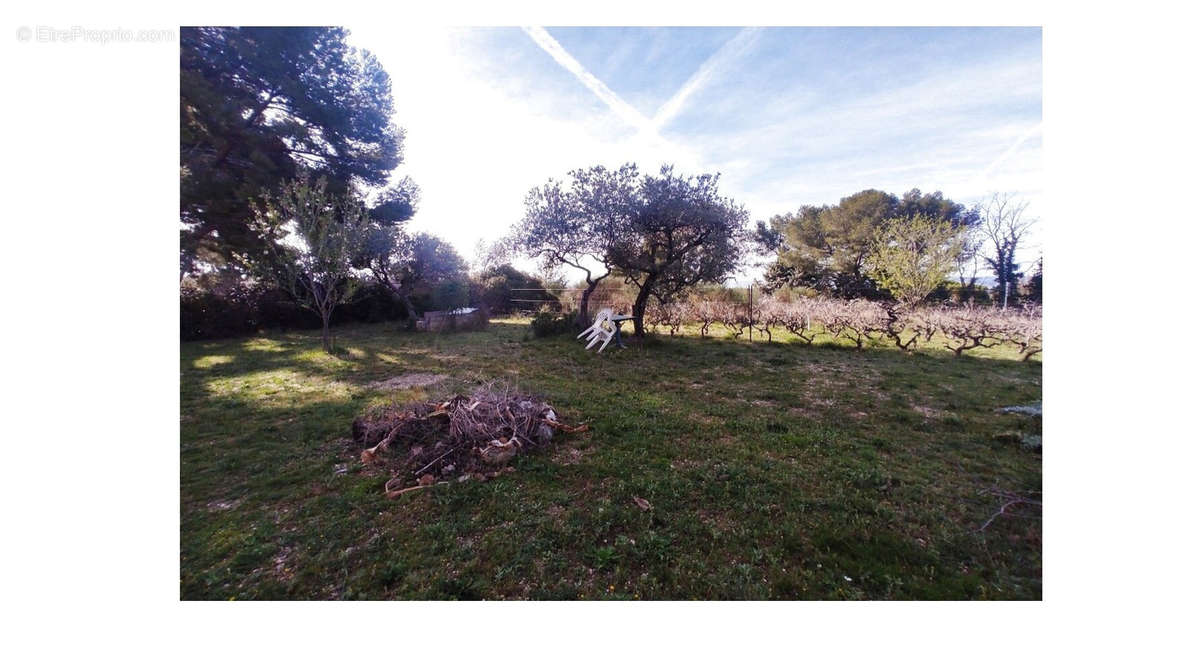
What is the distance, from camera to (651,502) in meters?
2.04

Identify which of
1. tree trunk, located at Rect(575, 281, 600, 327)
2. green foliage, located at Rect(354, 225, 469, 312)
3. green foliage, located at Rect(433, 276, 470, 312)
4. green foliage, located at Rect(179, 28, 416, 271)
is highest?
green foliage, located at Rect(179, 28, 416, 271)

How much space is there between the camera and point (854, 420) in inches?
132

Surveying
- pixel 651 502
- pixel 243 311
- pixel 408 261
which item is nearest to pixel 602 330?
pixel 651 502

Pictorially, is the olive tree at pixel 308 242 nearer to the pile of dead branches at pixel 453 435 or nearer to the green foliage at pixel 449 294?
the green foliage at pixel 449 294

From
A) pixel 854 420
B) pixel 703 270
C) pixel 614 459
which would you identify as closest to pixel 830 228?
pixel 703 270

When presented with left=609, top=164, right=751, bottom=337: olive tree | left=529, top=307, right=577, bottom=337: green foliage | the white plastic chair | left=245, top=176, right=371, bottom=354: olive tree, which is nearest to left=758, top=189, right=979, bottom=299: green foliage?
left=609, top=164, right=751, bottom=337: olive tree

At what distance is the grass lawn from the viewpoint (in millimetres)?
1505

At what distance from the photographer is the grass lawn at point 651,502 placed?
1505 millimetres

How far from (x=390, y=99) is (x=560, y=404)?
1006cm

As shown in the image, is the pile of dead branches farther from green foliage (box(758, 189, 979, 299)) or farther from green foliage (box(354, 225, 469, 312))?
green foliage (box(758, 189, 979, 299))

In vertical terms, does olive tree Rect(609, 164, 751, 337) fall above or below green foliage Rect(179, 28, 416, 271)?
below

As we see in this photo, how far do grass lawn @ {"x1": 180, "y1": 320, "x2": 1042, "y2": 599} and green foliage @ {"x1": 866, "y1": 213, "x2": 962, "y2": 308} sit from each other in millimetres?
4249

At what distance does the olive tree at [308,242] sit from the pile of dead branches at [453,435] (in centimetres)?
517

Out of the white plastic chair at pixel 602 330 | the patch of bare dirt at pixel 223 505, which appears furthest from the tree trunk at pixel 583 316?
the patch of bare dirt at pixel 223 505
